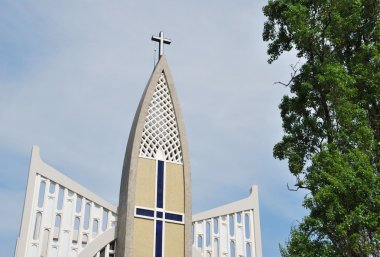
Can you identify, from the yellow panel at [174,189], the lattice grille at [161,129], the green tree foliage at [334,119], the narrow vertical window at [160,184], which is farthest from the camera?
the lattice grille at [161,129]

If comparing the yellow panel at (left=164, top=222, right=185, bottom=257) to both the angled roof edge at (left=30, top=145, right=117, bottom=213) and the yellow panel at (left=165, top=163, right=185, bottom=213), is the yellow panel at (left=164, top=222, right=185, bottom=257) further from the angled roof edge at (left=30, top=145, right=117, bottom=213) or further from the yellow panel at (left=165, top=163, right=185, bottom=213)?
the angled roof edge at (left=30, top=145, right=117, bottom=213)

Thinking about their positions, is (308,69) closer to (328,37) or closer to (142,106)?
(328,37)

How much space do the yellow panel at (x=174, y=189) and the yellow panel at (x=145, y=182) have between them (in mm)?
473

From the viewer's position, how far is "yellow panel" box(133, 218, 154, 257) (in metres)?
15.7

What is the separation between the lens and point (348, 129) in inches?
437

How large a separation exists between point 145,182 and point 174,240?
1.93 m

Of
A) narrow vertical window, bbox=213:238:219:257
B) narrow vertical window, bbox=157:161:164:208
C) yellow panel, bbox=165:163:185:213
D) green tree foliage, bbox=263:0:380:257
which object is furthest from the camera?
narrow vertical window, bbox=213:238:219:257

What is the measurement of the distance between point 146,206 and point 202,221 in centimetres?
205

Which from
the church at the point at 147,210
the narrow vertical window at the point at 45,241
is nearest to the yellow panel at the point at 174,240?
the church at the point at 147,210

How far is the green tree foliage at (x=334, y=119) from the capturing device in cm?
1007

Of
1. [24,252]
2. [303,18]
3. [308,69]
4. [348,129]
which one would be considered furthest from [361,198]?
[24,252]

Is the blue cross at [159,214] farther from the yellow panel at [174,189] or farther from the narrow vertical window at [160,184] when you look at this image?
the yellow panel at [174,189]

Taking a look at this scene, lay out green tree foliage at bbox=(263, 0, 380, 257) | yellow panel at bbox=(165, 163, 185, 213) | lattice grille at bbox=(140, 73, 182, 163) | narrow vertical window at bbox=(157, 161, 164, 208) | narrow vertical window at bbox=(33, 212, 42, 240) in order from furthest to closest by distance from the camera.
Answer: lattice grille at bbox=(140, 73, 182, 163) < yellow panel at bbox=(165, 163, 185, 213) < narrow vertical window at bbox=(157, 161, 164, 208) < narrow vertical window at bbox=(33, 212, 42, 240) < green tree foliage at bbox=(263, 0, 380, 257)

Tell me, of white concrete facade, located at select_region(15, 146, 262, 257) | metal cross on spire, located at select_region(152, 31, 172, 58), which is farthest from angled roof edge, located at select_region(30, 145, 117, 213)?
metal cross on spire, located at select_region(152, 31, 172, 58)
